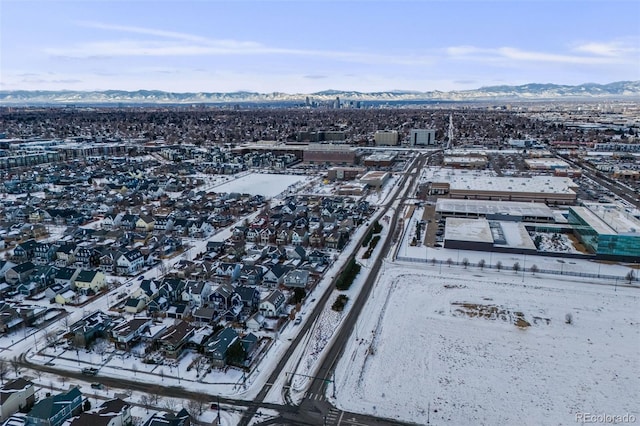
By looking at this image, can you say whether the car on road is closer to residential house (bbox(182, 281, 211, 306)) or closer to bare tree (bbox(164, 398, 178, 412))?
bare tree (bbox(164, 398, 178, 412))

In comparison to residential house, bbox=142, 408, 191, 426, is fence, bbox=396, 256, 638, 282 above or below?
below

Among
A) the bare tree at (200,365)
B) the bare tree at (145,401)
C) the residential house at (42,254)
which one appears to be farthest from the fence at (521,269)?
the residential house at (42,254)

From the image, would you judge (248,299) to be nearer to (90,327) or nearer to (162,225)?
(90,327)

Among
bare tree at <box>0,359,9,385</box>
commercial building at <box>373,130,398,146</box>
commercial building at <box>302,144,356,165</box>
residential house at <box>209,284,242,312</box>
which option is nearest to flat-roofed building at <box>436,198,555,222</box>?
residential house at <box>209,284,242,312</box>

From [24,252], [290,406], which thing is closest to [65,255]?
[24,252]

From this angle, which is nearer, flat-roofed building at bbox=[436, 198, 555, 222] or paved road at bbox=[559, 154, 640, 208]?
flat-roofed building at bbox=[436, 198, 555, 222]

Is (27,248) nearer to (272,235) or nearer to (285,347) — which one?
(272,235)
